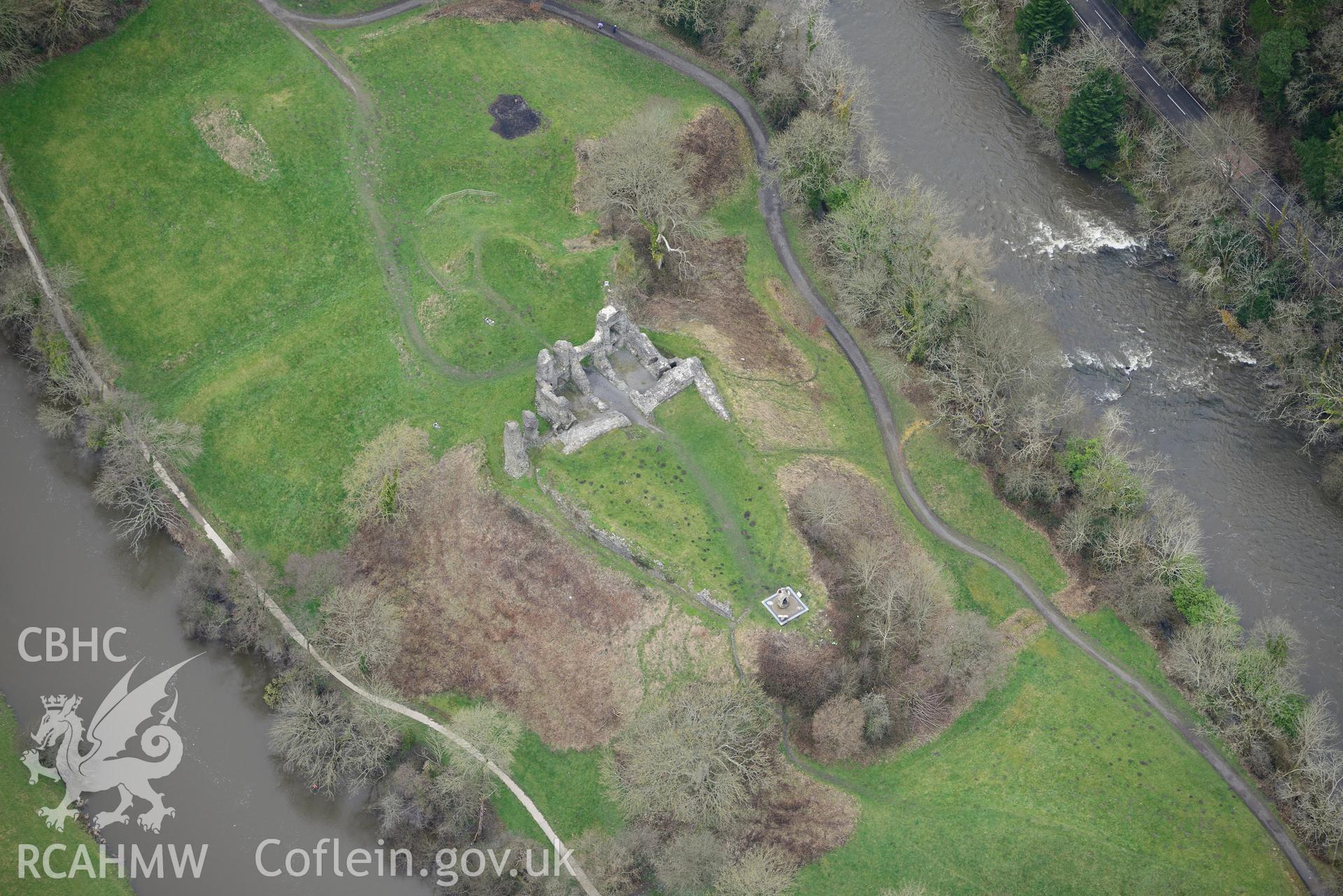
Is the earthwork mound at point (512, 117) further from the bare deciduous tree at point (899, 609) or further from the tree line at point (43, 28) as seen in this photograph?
the bare deciduous tree at point (899, 609)

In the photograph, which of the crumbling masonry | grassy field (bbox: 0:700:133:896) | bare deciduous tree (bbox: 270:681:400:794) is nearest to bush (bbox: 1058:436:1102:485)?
the crumbling masonry

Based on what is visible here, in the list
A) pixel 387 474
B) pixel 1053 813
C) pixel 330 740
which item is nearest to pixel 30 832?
pixel 330 740

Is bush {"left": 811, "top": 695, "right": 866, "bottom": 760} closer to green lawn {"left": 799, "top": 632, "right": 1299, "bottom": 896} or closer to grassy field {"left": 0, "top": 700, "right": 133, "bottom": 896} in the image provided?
green lawn {"left": 799, "top": 632, "right": 1299, "bottom": 896}

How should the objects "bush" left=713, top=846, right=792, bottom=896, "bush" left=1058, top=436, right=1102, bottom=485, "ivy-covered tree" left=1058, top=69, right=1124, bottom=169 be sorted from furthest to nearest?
"ivy-covered tree" left=1058, top=69, right=1124, bottom=169
"bush" left=1058, top=436, right=1102, bottom=485
"bush" left=713, top=846, right=792, bottom=896

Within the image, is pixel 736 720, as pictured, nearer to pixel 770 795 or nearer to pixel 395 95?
pixel 770 795

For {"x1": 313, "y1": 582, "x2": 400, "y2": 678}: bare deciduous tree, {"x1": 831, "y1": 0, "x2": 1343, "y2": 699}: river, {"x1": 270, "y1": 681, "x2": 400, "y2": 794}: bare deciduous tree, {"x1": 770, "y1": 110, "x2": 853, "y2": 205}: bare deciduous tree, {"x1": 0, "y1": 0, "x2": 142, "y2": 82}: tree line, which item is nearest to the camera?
{"x1": 270, "y1": 681, "x2": 400, "y2": 794}: bare deciduous tree

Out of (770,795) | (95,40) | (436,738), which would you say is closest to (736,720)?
(770,795)
